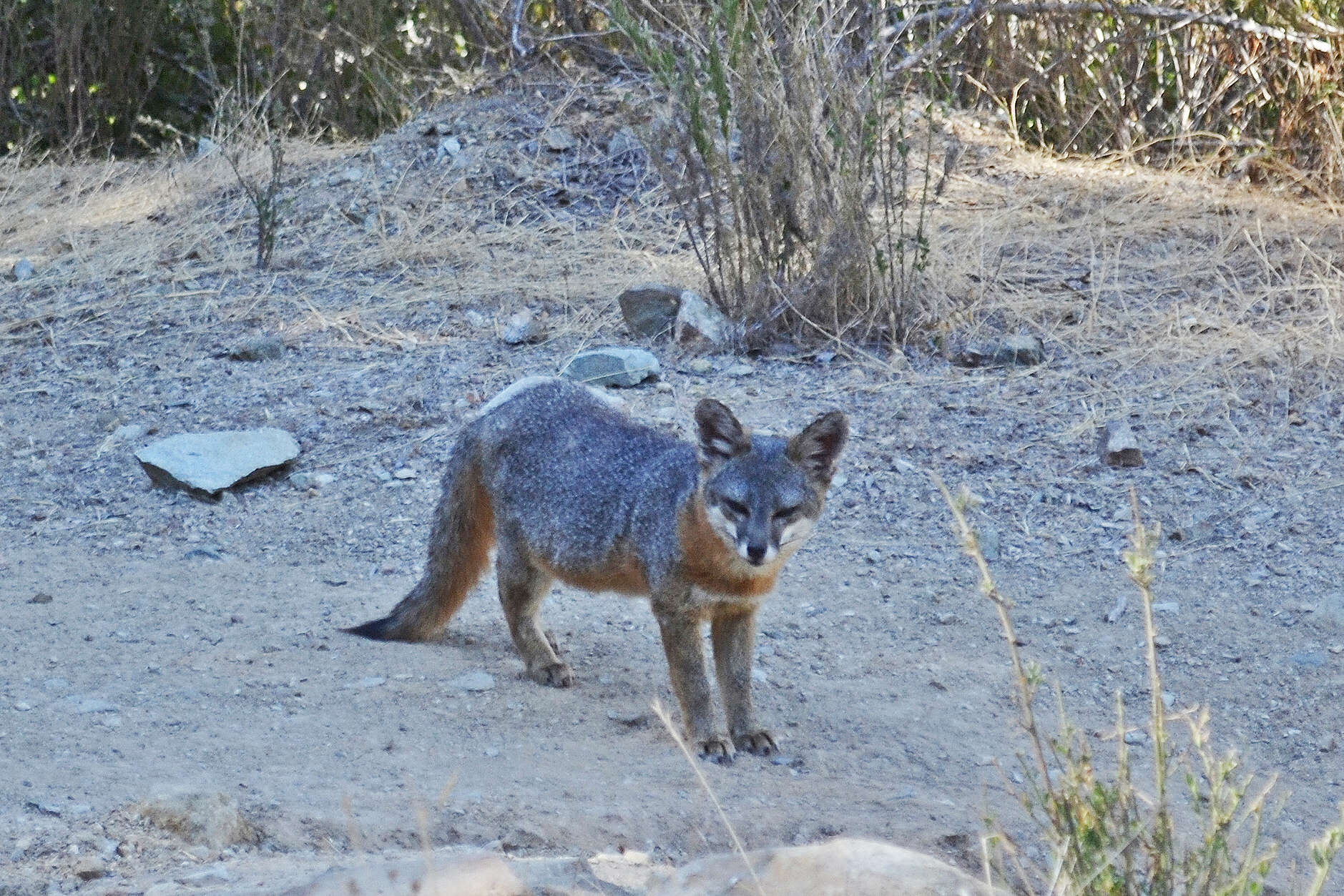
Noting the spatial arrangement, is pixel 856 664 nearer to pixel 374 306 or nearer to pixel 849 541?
pixel 849 541

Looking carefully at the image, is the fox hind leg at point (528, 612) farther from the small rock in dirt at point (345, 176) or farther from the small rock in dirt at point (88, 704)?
the small rock in dirt at point (345, 176)

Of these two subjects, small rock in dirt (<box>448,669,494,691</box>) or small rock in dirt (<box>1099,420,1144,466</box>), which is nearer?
small rock in dirt (<box>448,669,494,691</box>)

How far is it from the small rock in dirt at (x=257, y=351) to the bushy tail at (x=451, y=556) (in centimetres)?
285

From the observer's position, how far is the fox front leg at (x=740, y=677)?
15.2 feet

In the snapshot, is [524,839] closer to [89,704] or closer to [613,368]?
[89,704]

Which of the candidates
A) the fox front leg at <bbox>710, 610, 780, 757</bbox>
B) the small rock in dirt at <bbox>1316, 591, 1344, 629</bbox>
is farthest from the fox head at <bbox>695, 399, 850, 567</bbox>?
the small rock in dirt at <bbox>1316, 591, 1344, 629</bbox>

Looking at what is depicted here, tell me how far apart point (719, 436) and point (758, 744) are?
915 millimetres

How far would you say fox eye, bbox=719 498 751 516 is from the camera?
4410mm

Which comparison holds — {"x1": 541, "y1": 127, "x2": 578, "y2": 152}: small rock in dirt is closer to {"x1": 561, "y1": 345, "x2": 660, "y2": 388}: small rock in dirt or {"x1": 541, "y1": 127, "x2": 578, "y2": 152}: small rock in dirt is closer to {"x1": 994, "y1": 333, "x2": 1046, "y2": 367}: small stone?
{"x1": 561, "y1": 345, "x2": 660, "y2": 388}: small rock in dirt

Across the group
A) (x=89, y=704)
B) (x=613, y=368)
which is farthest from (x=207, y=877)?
(x=613, y=368)

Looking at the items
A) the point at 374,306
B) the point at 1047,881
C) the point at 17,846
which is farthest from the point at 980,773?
the point at 374,306

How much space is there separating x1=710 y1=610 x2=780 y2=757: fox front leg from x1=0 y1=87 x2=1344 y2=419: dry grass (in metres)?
2.92

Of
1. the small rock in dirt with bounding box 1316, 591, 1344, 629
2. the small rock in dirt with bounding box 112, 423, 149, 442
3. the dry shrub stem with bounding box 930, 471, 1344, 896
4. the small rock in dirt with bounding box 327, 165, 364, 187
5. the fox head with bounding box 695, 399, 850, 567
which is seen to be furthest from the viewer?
the small rock in dirt with bounding box 327, 165, 364, 187

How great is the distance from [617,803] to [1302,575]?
3068 millimetres
